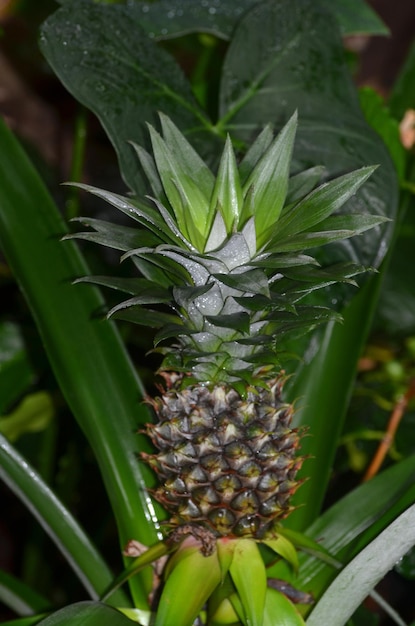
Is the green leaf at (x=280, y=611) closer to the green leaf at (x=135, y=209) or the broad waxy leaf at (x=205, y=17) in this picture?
the green leaf at (x=135, y=209)

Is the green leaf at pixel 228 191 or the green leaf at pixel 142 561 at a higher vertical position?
the green leaf at pixel 228 191

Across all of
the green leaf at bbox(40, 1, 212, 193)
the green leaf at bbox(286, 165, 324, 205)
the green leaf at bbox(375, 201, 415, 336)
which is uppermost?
the green leaf at bbox(40, 1, 212, 193)

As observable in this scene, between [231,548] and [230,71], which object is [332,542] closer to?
[231,548]

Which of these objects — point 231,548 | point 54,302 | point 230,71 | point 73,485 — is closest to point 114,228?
point 54,302

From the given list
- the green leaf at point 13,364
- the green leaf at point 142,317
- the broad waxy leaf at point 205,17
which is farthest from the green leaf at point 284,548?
the broad waxy leaf at point 205,17

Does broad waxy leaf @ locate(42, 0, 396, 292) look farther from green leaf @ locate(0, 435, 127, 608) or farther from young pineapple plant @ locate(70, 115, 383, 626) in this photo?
green leaf @ locate(0, 435, 127, 608)

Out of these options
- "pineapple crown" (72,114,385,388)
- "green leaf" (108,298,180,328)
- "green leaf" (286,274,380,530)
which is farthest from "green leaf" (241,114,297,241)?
"green leaf" (286,274,380,530)
